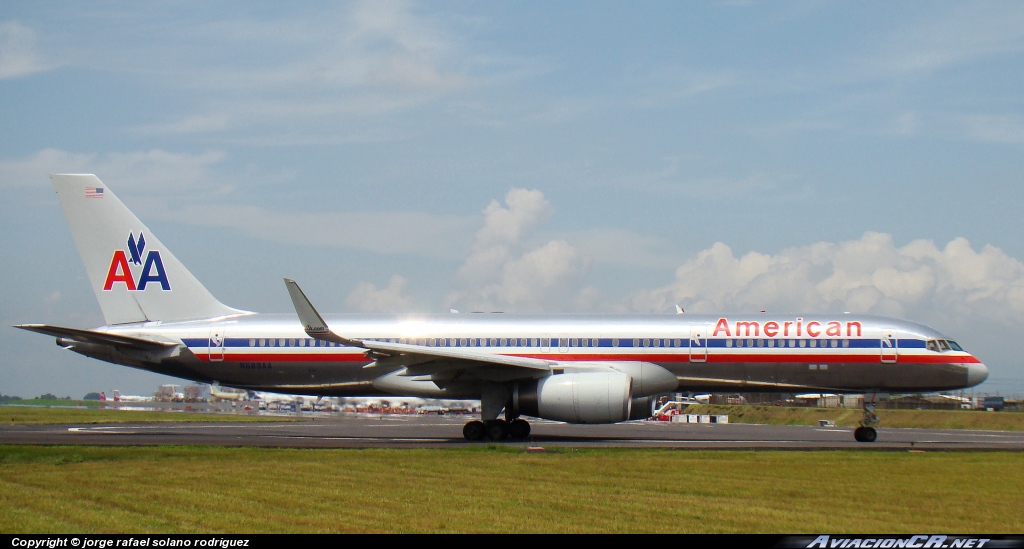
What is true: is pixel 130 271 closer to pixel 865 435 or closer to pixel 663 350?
pixel 663 350

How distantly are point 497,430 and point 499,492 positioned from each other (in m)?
13.7

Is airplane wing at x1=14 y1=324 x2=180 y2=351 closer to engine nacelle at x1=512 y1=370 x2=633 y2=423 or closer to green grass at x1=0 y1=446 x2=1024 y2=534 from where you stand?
green grass at x1=0 y1=446 x2=1024 y2=534

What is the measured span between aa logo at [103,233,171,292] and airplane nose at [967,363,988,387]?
26165 mm

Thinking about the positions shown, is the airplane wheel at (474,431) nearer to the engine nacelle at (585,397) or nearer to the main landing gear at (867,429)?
the engine nacelle at (585,397)

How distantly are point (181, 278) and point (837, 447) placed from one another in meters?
21.9

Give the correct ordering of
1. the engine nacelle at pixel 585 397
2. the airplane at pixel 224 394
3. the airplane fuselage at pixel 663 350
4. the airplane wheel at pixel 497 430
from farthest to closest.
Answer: the airplane at pixel 224 394 < the airplane fuselage at pixel 663 350 < the airplane wheel at pixel 497 430 < the engine nacelle at pixel 585 397

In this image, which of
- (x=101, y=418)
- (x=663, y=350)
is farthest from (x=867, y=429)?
(x=101, y=418)

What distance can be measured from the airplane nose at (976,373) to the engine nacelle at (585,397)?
10856 mm

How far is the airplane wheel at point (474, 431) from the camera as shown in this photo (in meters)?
27.4

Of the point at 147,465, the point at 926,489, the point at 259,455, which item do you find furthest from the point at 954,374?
the point at 147,465

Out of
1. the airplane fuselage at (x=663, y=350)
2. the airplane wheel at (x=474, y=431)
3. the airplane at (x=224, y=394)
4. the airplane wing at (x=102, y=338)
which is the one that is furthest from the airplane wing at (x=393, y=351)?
the airplane at (x=224, y=394)

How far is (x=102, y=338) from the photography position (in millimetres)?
29781

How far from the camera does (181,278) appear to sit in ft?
107

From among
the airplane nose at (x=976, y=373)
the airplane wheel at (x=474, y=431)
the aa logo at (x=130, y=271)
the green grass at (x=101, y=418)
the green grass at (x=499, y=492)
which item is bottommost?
the green grass at (x=499, y=492)
